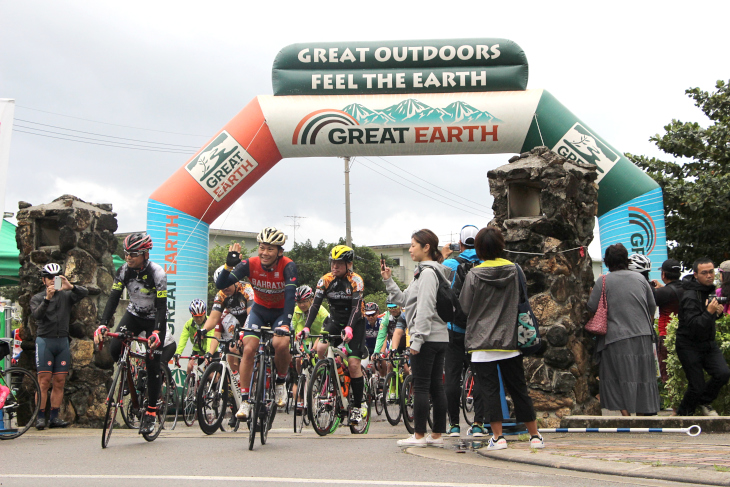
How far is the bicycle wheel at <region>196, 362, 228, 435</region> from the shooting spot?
322 inches

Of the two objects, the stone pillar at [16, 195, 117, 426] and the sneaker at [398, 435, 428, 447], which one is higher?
the stone pillar at [16, 195, 117, 426]

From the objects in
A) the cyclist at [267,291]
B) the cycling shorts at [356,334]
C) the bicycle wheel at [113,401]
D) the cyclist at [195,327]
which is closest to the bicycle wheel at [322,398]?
the cyclist at [267,291]

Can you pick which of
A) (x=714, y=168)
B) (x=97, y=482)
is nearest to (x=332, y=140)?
(x=714, y=168)

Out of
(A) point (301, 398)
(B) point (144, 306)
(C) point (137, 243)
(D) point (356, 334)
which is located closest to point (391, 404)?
(D) point (356, 334)

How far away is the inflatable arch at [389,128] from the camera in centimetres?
1395

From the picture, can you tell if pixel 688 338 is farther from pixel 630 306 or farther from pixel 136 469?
pixel 136 469

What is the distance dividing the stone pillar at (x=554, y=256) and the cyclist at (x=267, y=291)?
248cm

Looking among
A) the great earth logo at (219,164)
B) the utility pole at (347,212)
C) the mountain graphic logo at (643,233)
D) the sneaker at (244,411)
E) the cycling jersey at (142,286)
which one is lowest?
the sneaker at (244,411)

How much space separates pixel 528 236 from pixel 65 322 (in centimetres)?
583

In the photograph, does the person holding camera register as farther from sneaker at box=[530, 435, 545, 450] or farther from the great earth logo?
sneaker at box=[530, 435, 545, 450]

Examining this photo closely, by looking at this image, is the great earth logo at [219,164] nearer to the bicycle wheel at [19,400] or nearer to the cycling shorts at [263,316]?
the bicycle wheel at [19,400]

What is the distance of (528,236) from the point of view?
8477 millimetres

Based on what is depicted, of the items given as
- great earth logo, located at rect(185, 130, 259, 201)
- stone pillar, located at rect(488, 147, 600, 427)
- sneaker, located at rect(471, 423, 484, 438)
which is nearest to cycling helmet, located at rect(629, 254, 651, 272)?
stone pillar, located at rect(488, 147, 600, 427)

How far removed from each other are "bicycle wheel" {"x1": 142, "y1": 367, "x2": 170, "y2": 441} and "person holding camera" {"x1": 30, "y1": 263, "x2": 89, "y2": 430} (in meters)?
2.34
